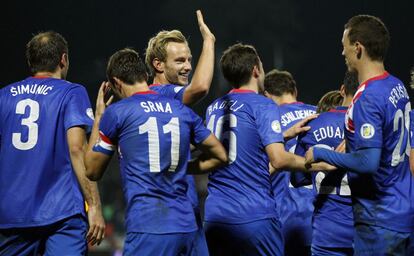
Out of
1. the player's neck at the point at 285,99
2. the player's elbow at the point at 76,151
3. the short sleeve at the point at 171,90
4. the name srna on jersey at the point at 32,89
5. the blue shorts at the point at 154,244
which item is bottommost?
the blue shorts at the point at 154,244

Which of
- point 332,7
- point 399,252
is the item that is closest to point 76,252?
point 399,252

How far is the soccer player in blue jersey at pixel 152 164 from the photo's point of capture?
4555 mm

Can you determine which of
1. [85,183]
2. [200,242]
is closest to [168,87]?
[85,183]

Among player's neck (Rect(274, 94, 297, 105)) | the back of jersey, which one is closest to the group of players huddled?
the back of jersey

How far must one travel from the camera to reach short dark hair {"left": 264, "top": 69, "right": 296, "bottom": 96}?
7289 mm

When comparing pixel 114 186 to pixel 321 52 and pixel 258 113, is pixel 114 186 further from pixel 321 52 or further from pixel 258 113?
pixel 258 113

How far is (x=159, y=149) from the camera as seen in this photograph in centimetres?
459

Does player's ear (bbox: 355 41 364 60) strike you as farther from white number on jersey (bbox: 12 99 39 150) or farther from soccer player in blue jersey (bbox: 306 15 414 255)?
white number on jersey (bbox: 12 99 39 150)

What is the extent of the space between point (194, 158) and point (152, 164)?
1.97 feet

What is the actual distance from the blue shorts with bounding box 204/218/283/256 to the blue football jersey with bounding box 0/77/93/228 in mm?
1000

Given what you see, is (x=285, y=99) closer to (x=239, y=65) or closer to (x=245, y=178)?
(x=239, y=65)

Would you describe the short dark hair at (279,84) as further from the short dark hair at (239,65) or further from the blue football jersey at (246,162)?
the blue football jersey at (246,162)

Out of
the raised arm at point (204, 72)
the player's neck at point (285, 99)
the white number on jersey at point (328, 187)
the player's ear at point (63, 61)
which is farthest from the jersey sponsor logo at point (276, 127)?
the player's neck at point (285, 99)

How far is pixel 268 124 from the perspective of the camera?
5164 mm
